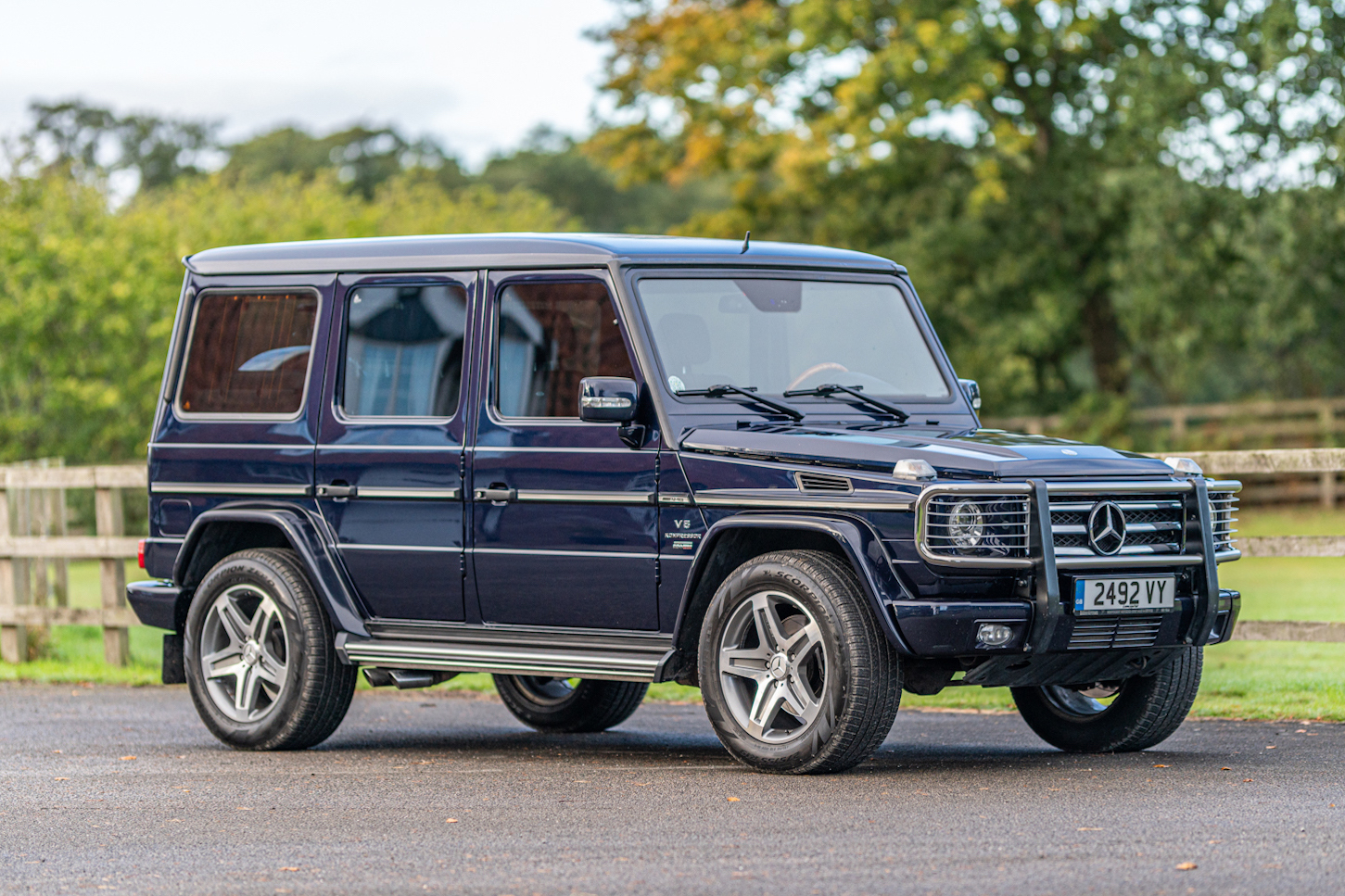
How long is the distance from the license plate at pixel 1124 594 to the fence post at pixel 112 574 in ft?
24.7

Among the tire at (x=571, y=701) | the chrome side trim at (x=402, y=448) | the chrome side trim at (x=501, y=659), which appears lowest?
the tire at (x=571, y=701)

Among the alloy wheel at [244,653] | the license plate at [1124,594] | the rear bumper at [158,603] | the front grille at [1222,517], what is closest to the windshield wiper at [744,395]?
the license plate at [1124,594]

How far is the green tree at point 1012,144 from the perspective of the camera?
88.6 feet

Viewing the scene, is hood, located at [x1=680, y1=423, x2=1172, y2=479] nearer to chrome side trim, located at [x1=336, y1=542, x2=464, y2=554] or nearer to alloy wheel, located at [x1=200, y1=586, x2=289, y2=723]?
chrome side trim, located at [x1=336, y1=542, x2=464, y2=554]

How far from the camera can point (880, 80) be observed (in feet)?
90.1

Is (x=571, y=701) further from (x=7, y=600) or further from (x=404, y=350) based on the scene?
(x=7, y=600)

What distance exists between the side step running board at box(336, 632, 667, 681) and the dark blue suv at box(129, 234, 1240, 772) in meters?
0.02

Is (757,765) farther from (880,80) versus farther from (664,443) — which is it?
(880,80)

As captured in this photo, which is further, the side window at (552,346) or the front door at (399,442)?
the front door at (399,442)

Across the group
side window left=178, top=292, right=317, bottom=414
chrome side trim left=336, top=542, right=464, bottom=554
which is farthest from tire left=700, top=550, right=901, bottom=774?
side window left=178, top=292, right=317, bottom=414

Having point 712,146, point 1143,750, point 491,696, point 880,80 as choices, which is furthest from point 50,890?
point 712,146

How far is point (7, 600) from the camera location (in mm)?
13641

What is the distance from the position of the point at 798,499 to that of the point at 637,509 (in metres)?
0.82

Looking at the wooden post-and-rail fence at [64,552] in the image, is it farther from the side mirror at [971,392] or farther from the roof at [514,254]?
the side mirror at [971,392]
